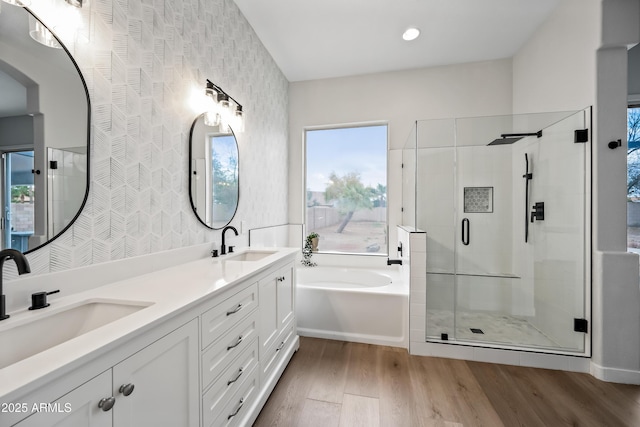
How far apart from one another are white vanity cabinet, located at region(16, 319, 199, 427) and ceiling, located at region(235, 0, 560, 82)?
262cm

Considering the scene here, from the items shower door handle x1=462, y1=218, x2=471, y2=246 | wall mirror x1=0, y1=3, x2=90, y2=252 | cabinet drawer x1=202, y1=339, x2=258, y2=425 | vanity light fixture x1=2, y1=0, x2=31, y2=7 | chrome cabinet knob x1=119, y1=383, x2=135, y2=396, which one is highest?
vanity light fixture x1=2, y1=0, x2=31, y2=7

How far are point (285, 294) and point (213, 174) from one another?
103cm

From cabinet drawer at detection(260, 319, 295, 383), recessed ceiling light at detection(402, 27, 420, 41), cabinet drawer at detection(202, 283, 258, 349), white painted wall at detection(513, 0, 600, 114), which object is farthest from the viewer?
recessed ceiling light at detection(402, 27, 420, 41)

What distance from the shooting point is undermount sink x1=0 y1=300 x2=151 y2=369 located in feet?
2.54

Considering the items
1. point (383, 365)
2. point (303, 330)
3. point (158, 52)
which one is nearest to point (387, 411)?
point (383, 365)

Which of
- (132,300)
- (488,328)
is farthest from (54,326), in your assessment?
(488,328)

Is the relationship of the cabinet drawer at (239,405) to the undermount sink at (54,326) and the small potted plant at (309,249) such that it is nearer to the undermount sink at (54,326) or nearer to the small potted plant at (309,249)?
the undermount sink at (54,326)

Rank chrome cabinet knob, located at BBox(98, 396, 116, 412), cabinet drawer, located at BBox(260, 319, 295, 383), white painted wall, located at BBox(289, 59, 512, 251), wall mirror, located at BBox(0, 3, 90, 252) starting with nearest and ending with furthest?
chrome cabinet knob, located at BBox(98, 396, 116, 412) < wall mirror, located at BBox(0, 3, 90, 252) < cabinet drawer, located at BBox(260, 319, 295, 383) < white painted wall, located at BBox(289, 59, 512, 251)

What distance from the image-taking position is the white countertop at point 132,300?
54 centimetres

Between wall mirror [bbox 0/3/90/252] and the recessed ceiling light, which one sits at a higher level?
the recessed ceiling light

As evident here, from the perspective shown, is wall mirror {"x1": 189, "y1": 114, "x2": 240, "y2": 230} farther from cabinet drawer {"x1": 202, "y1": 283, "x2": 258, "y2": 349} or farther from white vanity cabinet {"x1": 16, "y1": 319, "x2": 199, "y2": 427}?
white vanity cabinet {"x1": 16, "y1": 319, "x2": 199, "y2": 427}

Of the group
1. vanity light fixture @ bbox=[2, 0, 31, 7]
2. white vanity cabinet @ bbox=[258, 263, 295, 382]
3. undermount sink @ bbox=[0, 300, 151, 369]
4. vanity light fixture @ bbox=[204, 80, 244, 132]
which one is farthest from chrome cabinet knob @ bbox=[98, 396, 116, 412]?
vanity light fixture @ bbox=[204, 80, 244, 132]

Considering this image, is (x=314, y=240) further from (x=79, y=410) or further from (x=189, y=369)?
(x=79, y=410)

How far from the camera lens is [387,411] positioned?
159 centimetres
